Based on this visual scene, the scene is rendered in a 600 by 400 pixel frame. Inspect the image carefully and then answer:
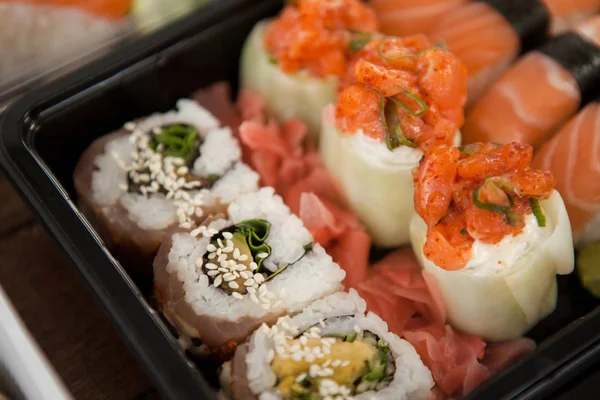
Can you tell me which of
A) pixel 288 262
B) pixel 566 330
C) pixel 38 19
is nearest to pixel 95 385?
pixel 288 262

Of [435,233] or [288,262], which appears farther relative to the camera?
[288,262]

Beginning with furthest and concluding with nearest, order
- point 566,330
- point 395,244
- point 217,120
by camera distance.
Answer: point 217,120 → point 395,244 → point 566,330

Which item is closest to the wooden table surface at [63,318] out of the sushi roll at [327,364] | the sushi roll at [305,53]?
the sushi roll at [327,364]

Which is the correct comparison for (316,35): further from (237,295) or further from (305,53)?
(237,295)

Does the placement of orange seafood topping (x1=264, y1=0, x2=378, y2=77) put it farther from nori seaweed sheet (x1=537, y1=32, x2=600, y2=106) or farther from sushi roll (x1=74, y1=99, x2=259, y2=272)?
nori seaweed sheet (x1=537, y1=32, x2=600, y2=106)

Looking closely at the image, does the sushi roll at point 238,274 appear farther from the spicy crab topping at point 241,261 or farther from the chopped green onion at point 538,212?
the chopped green onion at point 538,212

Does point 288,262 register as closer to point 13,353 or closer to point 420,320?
point 420,320
